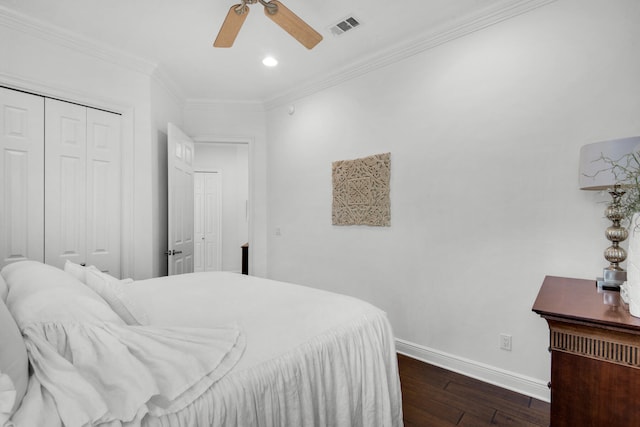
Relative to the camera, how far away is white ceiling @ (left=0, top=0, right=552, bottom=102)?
7.61 feet

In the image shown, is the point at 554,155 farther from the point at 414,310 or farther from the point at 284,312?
the point at 284,312

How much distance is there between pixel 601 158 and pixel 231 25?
7.07 feet

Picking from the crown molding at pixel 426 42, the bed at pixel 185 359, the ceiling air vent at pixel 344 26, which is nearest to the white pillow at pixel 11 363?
the bed at pixel 185 359

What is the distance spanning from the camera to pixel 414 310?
277 cm

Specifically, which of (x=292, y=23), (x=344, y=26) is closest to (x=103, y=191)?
(x=292, y=23)

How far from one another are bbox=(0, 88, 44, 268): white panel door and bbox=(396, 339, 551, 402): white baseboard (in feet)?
10.2

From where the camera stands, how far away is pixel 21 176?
248 cm

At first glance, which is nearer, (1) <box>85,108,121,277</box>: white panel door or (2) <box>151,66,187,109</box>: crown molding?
(1) <box>85,108,121,277</box>: white panel door

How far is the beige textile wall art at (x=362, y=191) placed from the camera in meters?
2.97

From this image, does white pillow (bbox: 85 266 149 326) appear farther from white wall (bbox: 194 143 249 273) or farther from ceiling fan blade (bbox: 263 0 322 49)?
white wall (bbox: 194 143 249 273)

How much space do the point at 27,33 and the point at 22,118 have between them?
65cm

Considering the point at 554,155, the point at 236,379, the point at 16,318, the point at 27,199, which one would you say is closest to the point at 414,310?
the point at 554,155

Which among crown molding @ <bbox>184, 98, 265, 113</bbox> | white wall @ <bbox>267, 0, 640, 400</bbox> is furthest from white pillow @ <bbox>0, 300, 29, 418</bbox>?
crown molding @ <bbox>184, 98, 265, 113</bbox>

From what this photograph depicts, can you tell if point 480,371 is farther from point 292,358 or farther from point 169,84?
point 169,84
